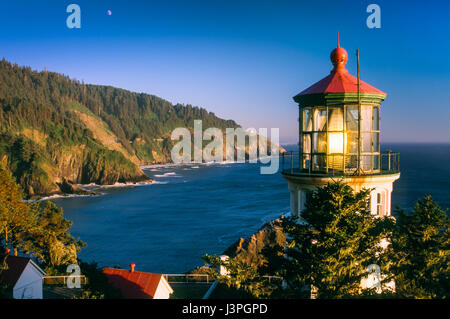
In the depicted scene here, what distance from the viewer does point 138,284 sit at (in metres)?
14.4

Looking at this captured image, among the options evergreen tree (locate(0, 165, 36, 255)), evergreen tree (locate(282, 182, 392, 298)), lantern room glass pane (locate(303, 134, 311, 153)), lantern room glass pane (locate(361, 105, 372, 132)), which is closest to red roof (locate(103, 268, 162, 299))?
evergreen tree (locate(0, 165, 36, 255))

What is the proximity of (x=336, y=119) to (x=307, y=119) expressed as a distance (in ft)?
2.80

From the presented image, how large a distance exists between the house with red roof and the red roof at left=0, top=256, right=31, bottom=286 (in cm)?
295

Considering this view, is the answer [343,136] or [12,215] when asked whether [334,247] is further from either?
[12,215]

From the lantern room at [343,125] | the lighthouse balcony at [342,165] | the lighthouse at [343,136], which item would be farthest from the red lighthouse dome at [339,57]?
the lighthouse balcony at [342,165]

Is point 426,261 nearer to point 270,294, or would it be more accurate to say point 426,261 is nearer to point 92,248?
point 270,294

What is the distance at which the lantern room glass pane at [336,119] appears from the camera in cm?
990

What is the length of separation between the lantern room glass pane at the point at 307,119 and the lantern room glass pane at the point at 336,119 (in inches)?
22.7

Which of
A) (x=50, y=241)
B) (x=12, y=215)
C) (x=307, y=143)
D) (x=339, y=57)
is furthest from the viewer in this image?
(x=50, y=241)

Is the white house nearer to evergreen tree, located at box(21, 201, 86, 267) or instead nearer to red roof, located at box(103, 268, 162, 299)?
red roof, located at box(103, 268, 162, 299)

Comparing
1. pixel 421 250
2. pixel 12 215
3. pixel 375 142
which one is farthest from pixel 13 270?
pixel 421 250

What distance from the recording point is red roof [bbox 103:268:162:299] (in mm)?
14031

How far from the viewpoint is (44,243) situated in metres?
21.6
